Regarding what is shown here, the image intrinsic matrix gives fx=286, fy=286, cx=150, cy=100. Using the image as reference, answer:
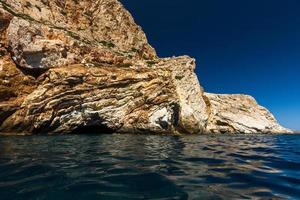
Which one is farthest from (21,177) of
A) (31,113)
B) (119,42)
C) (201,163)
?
(119,42)

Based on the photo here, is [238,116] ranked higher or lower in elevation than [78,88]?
higher

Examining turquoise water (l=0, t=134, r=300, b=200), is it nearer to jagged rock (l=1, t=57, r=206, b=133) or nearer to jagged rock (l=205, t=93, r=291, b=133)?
jagged rock (l=1, t=57, r=206, b=133)

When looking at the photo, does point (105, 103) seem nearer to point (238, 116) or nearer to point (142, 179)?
point (142, 179)

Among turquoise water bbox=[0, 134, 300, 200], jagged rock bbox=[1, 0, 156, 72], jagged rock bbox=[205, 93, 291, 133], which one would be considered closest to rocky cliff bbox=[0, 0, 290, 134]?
jagged rock bbox=[1, 0, 156, 72]

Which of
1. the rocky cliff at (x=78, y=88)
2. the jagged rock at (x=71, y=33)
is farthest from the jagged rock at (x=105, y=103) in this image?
the jagged rock at (x=71, y=33)

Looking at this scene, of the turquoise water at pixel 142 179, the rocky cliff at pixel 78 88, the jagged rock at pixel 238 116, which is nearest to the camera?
the turquoise water at pixel 142 179

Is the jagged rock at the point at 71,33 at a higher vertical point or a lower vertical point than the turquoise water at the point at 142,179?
higher

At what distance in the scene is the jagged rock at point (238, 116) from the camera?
57.3 meters

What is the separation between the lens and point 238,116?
6094 cm

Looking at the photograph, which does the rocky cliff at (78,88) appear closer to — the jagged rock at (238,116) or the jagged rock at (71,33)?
the jagged rock at (71,33)

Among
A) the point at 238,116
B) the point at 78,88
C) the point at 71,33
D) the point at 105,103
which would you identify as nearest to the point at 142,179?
the point at 78,88

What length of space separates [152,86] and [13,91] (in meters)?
17.7

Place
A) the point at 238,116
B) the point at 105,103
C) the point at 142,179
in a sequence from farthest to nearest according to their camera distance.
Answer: the point at 238,116, the point at 105,103, the point at 142,179

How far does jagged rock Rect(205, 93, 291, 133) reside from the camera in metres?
57.3
